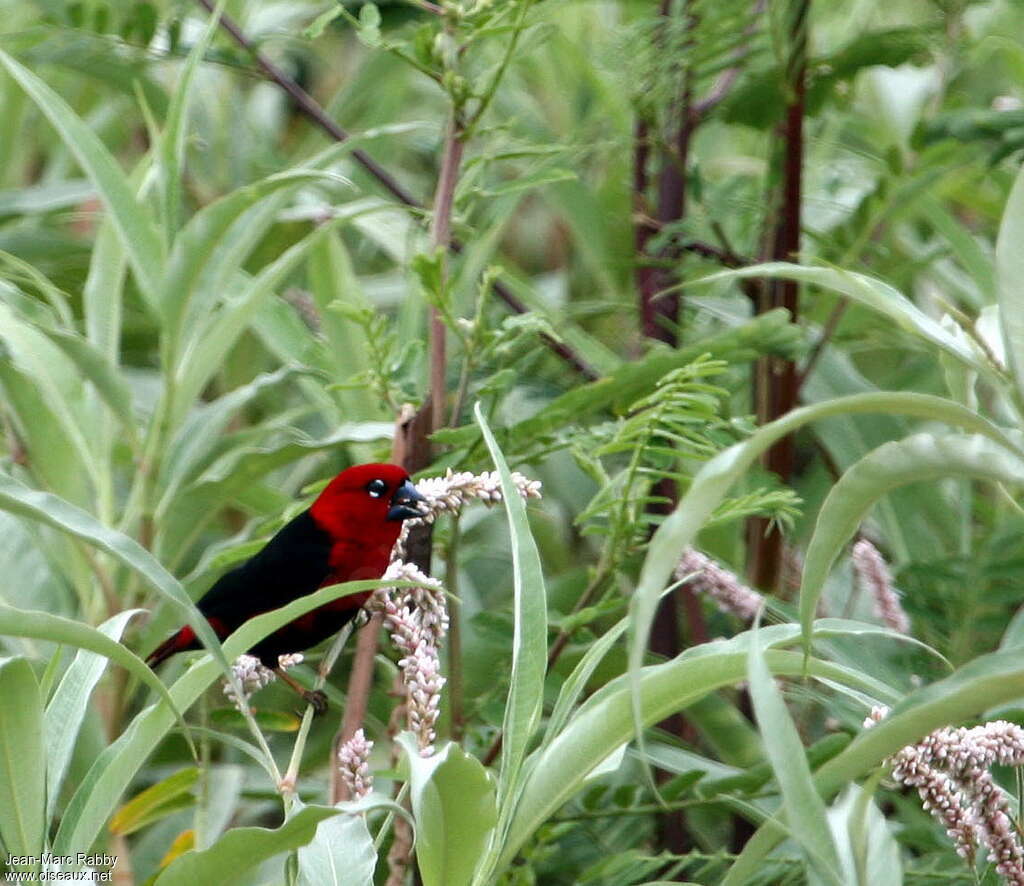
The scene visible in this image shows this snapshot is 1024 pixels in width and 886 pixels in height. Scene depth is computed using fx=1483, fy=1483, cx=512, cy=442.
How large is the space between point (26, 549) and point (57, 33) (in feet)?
2.35

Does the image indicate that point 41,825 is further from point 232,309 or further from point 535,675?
point 232,309

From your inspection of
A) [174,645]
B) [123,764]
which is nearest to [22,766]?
[123,764]

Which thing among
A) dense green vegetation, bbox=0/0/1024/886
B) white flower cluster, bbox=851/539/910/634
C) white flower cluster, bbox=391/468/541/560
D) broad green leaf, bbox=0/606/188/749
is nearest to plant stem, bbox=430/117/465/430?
dense green vegetation, bbox=0/0/1024/886

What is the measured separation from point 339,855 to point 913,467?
21.8 inches

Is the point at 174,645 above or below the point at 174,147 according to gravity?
below

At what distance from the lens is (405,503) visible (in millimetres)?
1363

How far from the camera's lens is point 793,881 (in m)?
1.65

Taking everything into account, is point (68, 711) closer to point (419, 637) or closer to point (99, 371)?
point (419, 637)

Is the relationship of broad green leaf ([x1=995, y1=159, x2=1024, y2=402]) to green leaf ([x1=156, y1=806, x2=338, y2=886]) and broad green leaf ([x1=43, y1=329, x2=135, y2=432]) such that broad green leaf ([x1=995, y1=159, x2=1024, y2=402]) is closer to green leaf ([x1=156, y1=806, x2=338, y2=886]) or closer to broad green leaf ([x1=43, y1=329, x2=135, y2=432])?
green leaf ([x1=156, y1=806, x2=338, y2=886])

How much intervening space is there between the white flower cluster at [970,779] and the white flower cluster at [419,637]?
1.09 feet

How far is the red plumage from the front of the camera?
5.04ft

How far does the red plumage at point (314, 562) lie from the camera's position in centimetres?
154

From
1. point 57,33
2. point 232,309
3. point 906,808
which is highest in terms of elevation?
point 57,33

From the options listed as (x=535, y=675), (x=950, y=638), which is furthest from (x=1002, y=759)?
(x=950, y=638)
